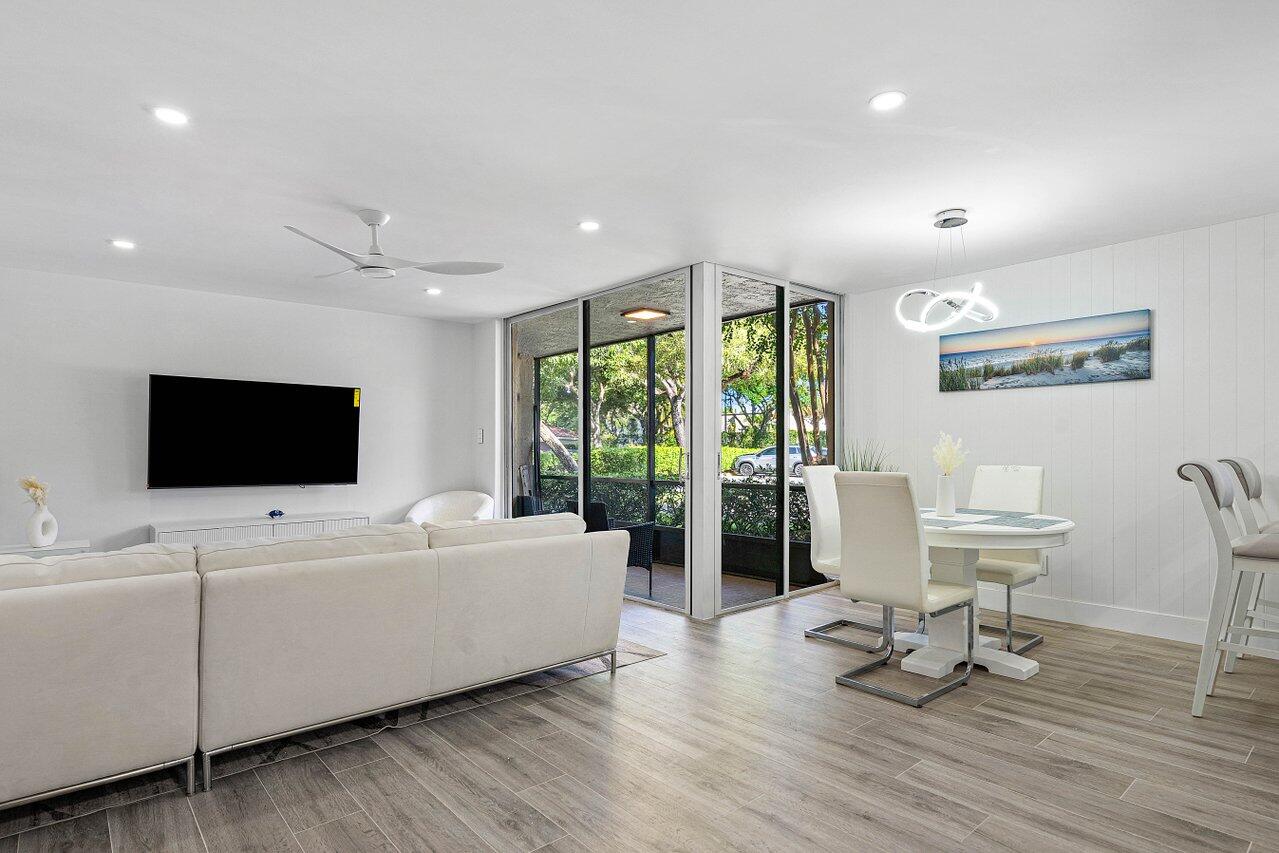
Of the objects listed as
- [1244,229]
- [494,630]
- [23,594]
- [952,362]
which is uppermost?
[1244,229]

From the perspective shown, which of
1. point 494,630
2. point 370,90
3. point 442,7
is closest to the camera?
point 442,7

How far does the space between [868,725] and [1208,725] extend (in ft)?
4.58

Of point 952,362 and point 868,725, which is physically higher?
point 952,362

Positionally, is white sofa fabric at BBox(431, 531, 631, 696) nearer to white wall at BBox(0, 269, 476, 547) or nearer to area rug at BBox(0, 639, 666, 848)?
area rug at BBox(0, 639, 666, 848)

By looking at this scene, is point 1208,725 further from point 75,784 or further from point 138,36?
point 138,36

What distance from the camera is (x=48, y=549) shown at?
473 cm

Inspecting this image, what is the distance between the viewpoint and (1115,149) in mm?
3008

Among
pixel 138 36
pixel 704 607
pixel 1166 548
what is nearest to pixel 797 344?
pixel 704 607

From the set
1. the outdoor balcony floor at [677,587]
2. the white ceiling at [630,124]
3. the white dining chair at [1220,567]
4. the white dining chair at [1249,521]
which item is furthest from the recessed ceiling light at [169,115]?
the white dining chair at [1249,521]

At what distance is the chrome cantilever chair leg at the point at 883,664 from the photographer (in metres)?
3.21

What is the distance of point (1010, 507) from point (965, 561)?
109cm

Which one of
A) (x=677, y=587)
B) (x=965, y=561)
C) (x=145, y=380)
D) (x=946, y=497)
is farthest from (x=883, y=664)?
(x=145, y=380)

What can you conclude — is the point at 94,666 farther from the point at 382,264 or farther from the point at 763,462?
the point at 763,462

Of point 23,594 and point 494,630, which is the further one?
point 494,630
